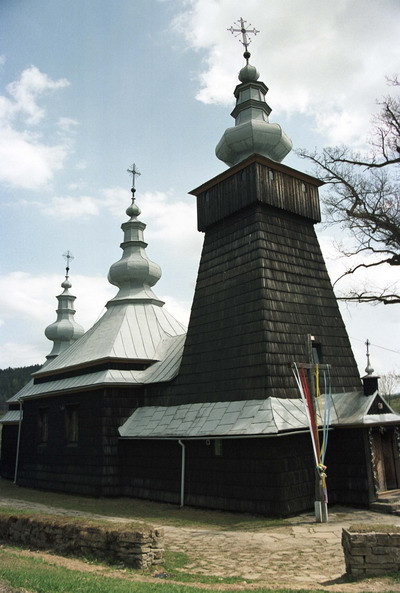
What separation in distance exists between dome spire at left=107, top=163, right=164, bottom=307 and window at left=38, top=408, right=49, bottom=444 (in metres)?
5.72

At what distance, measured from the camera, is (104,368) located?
19094 mm

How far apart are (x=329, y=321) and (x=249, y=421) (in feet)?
16.6

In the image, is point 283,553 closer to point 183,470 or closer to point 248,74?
point 183,470

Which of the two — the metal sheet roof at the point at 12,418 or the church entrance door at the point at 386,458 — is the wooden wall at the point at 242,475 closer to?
the church entrance door at the point at 386,458

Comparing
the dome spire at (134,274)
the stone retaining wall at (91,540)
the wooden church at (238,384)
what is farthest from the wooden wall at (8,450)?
the stone retaining wall at (91,540)

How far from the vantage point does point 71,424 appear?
20.2m

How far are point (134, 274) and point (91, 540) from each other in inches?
648

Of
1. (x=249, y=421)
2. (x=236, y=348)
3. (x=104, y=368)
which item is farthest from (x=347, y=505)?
(x=104, y=368)

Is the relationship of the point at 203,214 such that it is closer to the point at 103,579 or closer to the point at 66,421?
the point at 66,421

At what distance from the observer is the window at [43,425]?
21847 millimetres

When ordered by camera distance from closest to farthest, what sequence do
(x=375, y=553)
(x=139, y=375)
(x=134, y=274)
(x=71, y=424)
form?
(x=375, y=553)
(x=139, y=375)
(x=71, y=424)
(x=134, y=274)

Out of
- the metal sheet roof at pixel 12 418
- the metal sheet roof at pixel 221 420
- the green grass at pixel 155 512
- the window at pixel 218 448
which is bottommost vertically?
the green grass at pixel 155 512

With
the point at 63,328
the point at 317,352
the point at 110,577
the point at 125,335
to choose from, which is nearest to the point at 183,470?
the point at 317,352

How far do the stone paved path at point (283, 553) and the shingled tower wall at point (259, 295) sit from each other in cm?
369
